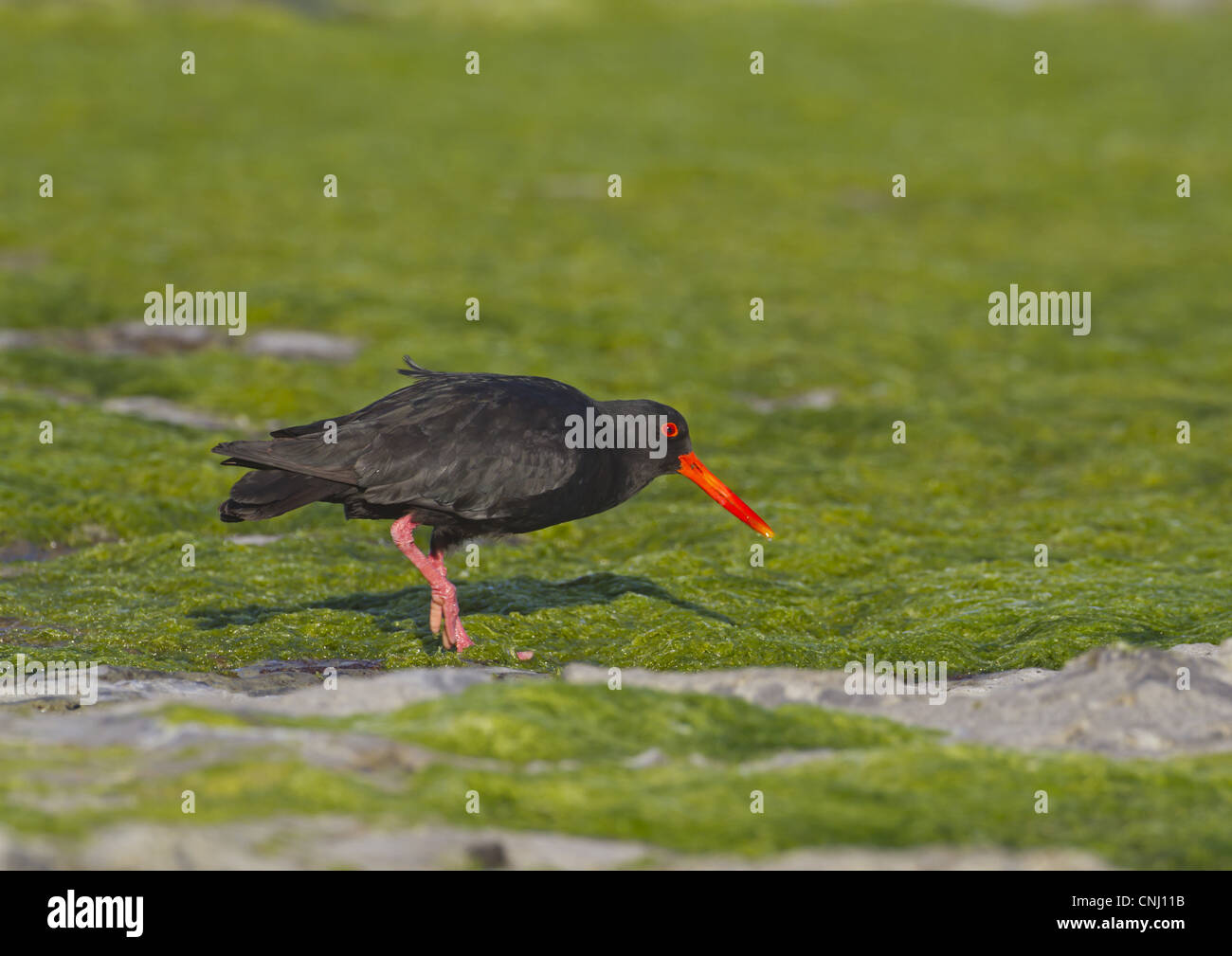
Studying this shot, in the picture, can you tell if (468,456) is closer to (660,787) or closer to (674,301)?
(660,787)

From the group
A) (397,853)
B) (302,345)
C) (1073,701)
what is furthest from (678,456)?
(302,345)

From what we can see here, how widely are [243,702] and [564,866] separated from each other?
3336mm

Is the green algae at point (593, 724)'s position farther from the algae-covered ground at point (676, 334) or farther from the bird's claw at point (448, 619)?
the bird's claw at point (448, 619)

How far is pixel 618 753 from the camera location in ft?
31.1

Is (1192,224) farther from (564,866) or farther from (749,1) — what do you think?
(564,866)

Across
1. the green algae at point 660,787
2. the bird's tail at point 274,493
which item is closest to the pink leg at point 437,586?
the bird's tail at point 274,493

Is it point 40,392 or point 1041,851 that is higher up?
point 40,392

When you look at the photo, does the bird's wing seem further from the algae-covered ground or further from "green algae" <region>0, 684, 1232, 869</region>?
"green algae" <region>0, 684, 1232, 869</region>

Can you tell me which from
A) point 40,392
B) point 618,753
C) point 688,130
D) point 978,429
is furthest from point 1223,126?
point 618,753

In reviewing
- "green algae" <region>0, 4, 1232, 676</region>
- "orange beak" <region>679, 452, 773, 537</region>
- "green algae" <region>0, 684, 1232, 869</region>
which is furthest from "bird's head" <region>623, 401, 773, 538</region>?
"green algae" <region>0, 684, 1232, 869</region>

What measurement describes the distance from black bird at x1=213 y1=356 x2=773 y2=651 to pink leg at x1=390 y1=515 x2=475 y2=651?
12 mm

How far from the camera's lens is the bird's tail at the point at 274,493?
43.0 ft

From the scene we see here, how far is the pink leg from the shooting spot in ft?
44.2

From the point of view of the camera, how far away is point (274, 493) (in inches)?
516
